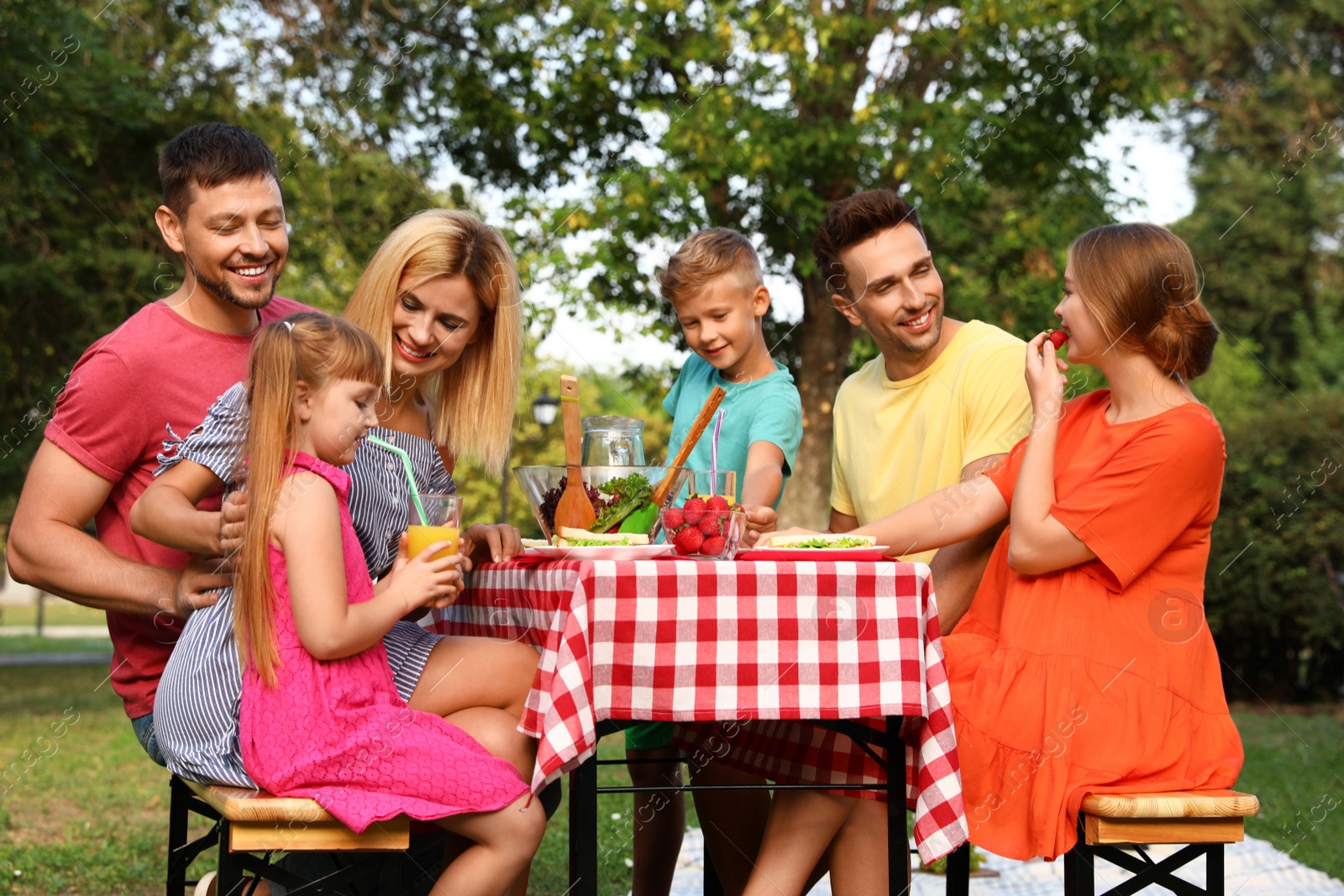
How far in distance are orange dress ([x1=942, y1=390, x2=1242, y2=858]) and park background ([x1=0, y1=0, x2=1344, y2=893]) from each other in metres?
7.42

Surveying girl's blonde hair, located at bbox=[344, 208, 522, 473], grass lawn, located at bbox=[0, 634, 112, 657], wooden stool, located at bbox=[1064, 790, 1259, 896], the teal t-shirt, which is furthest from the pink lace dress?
grass lawn, located at bbox=[0, 634, 112, 657]

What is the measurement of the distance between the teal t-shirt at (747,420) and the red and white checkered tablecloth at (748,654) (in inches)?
44.0

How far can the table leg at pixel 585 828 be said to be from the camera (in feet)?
7.65

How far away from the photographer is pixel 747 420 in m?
3.60

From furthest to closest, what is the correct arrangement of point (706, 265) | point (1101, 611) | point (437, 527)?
point (706, 265) → point (1101, 611) → point (437, 527)

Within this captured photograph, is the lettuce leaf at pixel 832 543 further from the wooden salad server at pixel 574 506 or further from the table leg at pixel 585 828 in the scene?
the table leg at pixel 585 828

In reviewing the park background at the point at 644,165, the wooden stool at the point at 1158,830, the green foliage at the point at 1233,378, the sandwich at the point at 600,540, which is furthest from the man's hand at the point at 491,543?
the green foliage at the point at 1233,378

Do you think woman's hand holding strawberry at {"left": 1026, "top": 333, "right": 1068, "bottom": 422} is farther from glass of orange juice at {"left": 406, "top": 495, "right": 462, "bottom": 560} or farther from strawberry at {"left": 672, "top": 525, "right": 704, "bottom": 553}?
glass of orange juice at {"left": 406, "top": 495, "right": 462, "bottom": 560}

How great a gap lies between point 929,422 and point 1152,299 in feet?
2.53

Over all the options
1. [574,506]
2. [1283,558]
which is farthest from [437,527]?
[1283,558]

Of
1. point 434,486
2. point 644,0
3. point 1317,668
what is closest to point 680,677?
point 434,486

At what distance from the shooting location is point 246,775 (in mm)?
2363

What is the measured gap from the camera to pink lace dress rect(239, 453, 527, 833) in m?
2.31

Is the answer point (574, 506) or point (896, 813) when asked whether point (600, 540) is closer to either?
point (574, 506)
